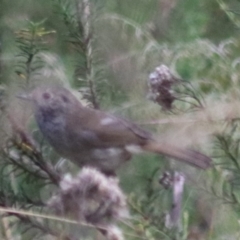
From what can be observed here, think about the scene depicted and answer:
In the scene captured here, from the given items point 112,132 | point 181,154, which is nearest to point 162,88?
point 181,154

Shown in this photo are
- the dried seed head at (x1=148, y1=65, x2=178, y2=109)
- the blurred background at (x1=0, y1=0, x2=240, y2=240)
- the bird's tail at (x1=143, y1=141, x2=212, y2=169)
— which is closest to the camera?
the blurred background at (x1=0, y1=0, x2=240, y2=240)

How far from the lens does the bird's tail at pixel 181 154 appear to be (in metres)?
2.34

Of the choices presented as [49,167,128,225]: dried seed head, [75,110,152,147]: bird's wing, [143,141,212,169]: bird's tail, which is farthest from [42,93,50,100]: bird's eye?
[49,167,128,225]: dried seed head

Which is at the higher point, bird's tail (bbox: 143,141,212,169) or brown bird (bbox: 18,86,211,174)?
bird's tail (bbox: 143,141,212,169)

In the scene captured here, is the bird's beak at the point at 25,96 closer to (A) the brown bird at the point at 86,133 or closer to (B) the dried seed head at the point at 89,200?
(A) the brown bird at the point at 86,133

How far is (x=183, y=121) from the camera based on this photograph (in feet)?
7.32

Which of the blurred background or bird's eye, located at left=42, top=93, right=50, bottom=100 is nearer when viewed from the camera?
the blurred background

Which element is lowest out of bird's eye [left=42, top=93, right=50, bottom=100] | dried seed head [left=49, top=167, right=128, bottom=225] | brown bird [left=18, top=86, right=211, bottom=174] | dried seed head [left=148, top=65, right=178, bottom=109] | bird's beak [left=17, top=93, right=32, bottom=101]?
brown bird [left=18, top=86, right=211, bottom=174]

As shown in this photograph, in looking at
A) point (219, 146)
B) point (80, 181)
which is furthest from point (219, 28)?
point (80, 181)

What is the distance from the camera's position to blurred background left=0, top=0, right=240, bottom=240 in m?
2.06

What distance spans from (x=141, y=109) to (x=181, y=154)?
23 cm

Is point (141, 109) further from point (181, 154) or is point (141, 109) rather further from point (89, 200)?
point (89, 200)

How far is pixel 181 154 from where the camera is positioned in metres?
2.57

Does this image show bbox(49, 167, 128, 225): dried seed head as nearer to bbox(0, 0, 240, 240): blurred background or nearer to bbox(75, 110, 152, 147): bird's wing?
bbox(0, 0, 240, 240): blurred background
